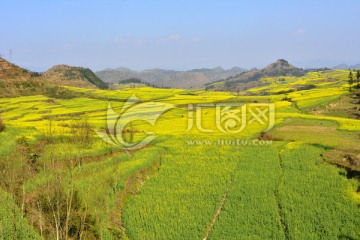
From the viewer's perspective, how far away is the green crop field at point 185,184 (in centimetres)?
1468

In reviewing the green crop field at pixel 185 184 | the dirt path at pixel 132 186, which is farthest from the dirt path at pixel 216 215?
the dirt path at pixel 132 186

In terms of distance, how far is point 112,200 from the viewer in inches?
714

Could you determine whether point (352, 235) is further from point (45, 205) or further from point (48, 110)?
point (48, 110)

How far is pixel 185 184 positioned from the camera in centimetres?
2036

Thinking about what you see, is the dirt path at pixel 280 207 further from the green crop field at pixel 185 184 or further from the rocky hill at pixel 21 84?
the rocky hill at pixel 21 84

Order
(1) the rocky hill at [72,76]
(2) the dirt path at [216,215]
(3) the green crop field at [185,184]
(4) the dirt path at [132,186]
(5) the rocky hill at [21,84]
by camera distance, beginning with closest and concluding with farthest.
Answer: (3) the green crop field at [185,184]
(2) the dirt path at [216,215]
(4) the dirt path at [132,186]
(5) the rocky hill at [21,84]
(1) the rocky hill at [72,76]

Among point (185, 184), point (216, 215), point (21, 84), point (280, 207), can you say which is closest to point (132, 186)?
point (185, 184)

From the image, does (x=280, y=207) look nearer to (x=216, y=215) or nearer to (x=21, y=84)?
(x=216, y=215)

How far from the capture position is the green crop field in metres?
14.7

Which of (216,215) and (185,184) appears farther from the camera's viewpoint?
(185,184)

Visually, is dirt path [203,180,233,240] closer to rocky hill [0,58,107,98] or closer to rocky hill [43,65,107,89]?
rocky hill [0,58,107,98]

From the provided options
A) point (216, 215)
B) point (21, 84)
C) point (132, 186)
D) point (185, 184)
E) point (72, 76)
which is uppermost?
point (72, 76)

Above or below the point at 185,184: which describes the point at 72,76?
above

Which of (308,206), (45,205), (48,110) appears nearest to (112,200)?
(45,205)
